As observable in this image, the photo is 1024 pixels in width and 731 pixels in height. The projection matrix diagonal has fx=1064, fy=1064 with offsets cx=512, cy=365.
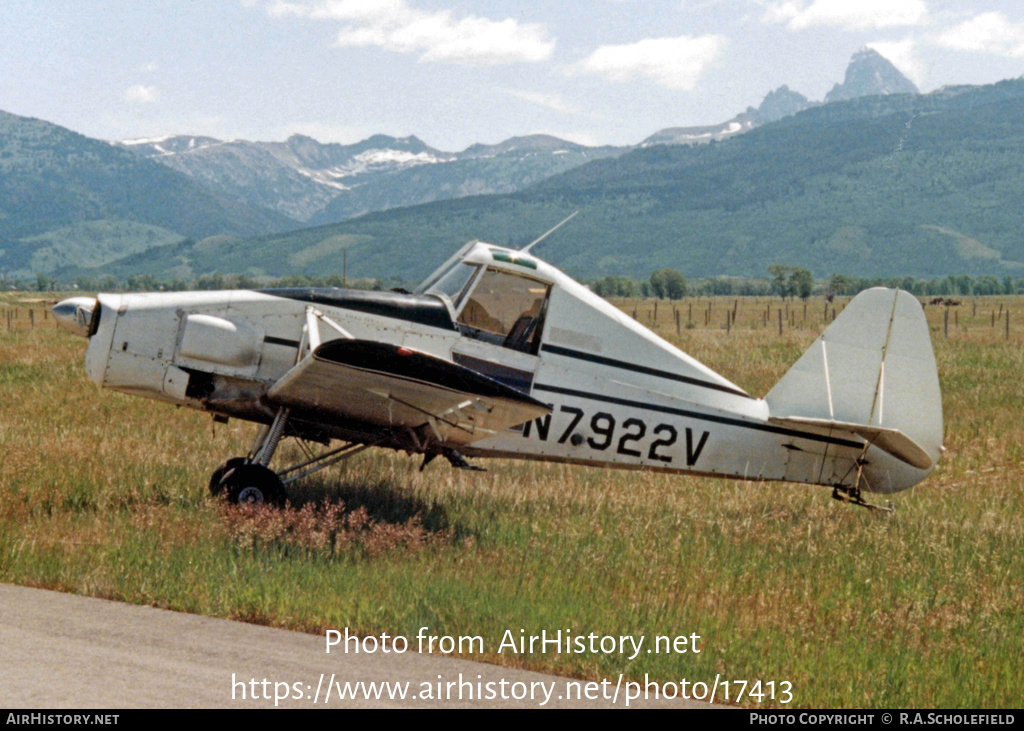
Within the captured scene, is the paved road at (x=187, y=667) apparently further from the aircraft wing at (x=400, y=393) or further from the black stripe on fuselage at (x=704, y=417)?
the black stripe on fuselage at (x=704, y=417)

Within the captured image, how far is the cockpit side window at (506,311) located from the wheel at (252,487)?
6.79 ft

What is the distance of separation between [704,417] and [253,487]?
397 cm

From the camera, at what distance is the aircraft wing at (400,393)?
7.65m

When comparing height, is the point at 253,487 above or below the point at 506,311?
below

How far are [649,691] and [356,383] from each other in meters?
3.55

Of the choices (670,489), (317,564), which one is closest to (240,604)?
(317,564)

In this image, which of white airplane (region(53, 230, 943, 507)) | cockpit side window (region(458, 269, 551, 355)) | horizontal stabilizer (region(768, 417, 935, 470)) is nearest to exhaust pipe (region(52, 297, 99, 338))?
white airplane (region(53, 230, 943, 507))

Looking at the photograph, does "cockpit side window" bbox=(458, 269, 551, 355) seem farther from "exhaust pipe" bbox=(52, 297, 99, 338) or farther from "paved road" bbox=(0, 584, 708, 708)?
"paved road" bbox=(0, 584, 708, 708)

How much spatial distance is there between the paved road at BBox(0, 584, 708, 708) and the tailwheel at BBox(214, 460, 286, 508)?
2385mm

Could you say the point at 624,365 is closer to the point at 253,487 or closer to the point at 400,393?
the point at 400,393

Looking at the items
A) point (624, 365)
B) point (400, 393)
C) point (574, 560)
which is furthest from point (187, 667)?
point (624, 365)

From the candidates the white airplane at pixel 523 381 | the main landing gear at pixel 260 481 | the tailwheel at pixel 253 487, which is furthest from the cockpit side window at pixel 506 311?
the tailwheel at pixel 253 487

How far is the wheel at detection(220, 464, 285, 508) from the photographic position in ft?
28.8

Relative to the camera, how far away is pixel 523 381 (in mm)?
9219
